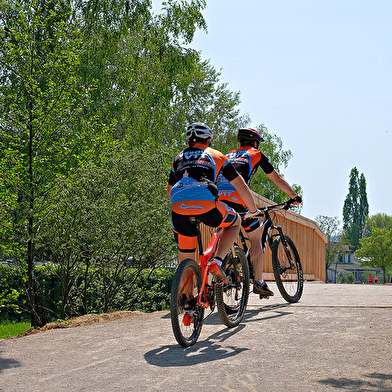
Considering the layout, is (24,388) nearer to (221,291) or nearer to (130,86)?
(221,291)

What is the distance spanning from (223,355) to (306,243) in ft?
36.0

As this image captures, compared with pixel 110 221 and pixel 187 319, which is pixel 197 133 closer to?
pixel 187 319

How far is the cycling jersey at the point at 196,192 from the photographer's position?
521 centimetres

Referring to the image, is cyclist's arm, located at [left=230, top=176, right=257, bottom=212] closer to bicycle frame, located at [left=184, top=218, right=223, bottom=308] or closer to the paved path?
bicycle frame, located at [left=184, top=218, right=223, bottom=308]

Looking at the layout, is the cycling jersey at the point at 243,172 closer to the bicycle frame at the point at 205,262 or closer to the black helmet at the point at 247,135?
the black helmet at the point at 247,135

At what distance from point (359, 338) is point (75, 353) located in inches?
96.4

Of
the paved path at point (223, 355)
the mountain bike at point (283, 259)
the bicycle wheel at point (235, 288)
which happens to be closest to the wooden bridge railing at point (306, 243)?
the mountain bike at point (283, 259)

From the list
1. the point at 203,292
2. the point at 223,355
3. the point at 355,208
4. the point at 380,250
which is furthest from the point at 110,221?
the point at 355,208

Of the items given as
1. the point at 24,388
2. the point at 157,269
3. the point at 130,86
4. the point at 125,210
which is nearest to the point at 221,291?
the point at 24,388

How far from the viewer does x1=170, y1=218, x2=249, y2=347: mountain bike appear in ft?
16.4

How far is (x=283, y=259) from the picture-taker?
24.7 feet

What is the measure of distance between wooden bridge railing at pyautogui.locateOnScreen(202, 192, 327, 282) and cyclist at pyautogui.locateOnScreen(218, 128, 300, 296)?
5432 millimetres

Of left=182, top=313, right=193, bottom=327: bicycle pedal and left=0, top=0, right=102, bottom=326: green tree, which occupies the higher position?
left=0, top=0, right=102, bottom=326: green tree

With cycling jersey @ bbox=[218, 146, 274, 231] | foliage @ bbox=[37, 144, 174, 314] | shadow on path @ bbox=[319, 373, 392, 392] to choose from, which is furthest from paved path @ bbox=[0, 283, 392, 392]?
foliage @ bbox=[37, 144, 174, 314]
